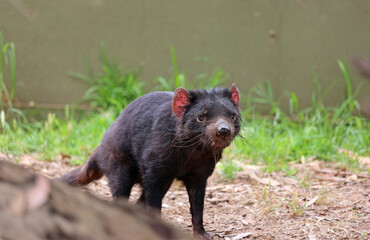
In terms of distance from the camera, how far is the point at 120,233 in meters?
1.25

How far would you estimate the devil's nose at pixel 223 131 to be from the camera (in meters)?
3.06

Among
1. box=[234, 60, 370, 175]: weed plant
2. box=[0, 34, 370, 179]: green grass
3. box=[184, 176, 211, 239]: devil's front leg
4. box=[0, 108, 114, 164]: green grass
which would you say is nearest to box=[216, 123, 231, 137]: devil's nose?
box=[184, 176, 211, 239]: devil's front leg

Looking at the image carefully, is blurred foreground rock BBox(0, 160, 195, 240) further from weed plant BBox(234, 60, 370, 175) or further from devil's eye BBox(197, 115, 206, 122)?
weed plant BBox(234, 60, 370, 175)

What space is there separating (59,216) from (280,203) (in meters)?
2.89

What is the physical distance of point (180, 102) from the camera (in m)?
3.31

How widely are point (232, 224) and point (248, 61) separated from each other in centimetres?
362

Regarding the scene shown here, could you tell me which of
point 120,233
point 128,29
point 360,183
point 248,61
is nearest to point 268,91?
point 248,61

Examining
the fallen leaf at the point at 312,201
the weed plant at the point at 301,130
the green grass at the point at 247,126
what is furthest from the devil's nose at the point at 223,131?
the green grass at the point at 247,126

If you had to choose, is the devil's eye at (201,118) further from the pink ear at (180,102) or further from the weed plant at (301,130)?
the weed plant at (301,130)

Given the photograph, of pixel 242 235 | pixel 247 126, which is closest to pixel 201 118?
pixel 242 235

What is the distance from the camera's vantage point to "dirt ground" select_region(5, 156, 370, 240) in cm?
324

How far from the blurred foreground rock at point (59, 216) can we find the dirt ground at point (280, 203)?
6.64ft

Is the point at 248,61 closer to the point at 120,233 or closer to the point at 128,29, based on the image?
the point at 128,29

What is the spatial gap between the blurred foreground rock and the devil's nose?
1.76m
